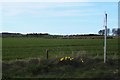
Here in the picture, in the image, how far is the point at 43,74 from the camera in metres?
12.3

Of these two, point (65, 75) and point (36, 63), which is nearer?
point (65, 75)

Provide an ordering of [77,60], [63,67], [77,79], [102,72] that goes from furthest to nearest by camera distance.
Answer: [77,60] → [63,67] → [102,72] → [77,79]

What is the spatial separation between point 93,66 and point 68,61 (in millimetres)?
1194

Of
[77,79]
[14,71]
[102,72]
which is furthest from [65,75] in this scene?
[14,71]

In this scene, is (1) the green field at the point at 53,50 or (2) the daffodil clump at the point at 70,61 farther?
(1) the green field at the point at 53,50

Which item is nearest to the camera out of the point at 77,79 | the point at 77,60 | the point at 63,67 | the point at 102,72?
the point at 77,79

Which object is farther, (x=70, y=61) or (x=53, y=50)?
(x=53, y=50)

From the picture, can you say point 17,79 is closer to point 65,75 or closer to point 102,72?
point 65,75

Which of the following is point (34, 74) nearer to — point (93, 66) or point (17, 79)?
point (17, 79)

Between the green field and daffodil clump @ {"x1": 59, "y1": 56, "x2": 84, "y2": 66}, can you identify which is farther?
the green field

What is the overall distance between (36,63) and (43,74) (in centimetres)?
165

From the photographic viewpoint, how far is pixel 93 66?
43.6 feet

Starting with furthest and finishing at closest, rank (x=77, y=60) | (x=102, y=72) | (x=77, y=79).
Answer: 1. (x=77, y=60)
2. (x=102, y=72)
3. (x=77, y=79)

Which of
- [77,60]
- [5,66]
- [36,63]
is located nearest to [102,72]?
[77,60]
